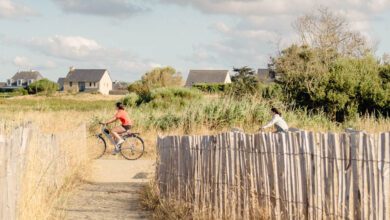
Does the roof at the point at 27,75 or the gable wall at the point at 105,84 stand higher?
the roof at the point at 27,75

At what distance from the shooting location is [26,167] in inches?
328

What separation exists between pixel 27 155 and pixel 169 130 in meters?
15.5

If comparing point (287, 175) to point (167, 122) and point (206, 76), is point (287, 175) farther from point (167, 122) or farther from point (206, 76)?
point (206, 76)

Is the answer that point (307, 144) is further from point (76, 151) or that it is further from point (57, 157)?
point (76, 151)

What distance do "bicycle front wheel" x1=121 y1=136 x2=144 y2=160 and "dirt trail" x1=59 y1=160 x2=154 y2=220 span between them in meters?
1.58

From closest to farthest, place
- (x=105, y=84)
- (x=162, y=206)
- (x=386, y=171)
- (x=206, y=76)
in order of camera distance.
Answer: (x=386, y=171)
(x=162, y=206)
(x=206, y=76)
(x=105, y=84)

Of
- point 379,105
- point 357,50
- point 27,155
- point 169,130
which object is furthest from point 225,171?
point 357,50

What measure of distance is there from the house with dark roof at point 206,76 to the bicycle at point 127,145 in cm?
8817

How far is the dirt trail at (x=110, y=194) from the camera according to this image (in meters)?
10.5

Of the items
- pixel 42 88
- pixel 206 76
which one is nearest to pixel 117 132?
pixel 42 88

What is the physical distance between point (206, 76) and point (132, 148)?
90.3m

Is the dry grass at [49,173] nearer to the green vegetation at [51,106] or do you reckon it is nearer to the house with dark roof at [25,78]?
the green vegetation at [51,106]

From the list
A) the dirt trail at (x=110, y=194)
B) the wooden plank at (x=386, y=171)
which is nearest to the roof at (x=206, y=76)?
the dirt trail at (x=110, y=194)

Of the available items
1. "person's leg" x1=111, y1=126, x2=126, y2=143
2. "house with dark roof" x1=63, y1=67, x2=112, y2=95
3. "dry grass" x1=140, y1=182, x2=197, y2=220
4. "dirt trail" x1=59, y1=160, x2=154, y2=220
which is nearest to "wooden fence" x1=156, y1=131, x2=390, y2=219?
"dry grass" x1=140, y1=182, x2=197, y2=220
